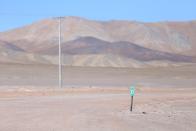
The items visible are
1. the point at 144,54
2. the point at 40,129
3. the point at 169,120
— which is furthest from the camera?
the point at 144,54

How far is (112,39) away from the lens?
565ft

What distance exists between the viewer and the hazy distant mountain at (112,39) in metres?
143

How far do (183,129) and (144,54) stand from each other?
125 m

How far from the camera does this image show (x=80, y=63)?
104500 mm

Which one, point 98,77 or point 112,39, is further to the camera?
point 112,39

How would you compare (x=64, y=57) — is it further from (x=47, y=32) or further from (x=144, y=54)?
(x=47, y=32)

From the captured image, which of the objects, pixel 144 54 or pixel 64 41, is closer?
pixel 144 54

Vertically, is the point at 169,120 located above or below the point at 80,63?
above

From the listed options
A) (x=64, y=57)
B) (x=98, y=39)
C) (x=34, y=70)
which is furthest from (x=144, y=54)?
(x=34, y=70)

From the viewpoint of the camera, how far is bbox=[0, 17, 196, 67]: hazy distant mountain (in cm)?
14300

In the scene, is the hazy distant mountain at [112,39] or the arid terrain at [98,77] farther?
the hazy distant mountain at [112,39]

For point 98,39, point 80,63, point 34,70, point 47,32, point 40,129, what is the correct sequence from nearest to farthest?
point 40,129 < point 34,70 < point 80,63 < point 98,39 < point 47,32

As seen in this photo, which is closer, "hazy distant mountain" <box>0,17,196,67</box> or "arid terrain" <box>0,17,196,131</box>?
"arid terrain" <box>0,17,196,131</box>

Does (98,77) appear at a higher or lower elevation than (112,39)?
higher
